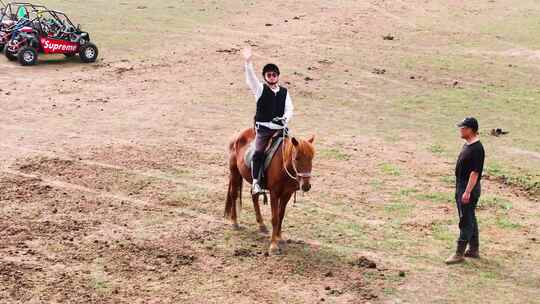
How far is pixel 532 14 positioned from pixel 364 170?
2091 centimetres

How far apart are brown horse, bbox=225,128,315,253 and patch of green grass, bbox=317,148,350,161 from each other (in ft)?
13.8

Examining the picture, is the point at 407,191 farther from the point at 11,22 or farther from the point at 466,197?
the point at 11,22

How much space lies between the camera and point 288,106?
11.0m

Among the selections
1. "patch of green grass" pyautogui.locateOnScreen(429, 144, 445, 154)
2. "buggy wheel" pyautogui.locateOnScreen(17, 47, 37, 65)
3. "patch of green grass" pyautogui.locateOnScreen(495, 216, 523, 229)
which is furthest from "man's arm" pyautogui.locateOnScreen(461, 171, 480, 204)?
"buggy wheel" pyautogui.locateOnScreen(17, 47, 37, 65)

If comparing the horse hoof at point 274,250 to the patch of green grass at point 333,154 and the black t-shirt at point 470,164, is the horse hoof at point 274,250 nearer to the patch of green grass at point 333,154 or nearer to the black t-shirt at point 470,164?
the black t-shirt at point 470,164

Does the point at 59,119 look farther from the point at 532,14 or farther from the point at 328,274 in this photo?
the point at 532,14

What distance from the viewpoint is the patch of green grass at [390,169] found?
14867 millimetres

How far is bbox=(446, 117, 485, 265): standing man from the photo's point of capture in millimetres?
10398

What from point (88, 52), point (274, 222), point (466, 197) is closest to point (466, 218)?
point (466, 197)

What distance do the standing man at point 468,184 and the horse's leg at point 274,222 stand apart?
8.16ft

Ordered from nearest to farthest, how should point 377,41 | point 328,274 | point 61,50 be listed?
1. point 328,274
2. point 61,50
3. point 377,41

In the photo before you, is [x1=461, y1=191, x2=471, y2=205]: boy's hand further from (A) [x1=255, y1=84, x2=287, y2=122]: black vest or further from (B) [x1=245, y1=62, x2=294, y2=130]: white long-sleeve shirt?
(A) [x1=255, y1=84, x2=287, y2=122]: black vest

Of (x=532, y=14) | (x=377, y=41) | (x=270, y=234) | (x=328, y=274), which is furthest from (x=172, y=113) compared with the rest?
(x=532, y=14)

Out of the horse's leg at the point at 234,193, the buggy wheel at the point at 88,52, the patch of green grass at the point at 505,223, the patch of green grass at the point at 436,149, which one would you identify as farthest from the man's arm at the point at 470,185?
the buggy wheel at the point at 88,52
